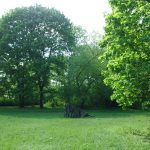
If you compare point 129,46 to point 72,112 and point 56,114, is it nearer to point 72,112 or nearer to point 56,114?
point 72,112

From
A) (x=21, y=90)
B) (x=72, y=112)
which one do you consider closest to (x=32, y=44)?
(x=21, y=90)

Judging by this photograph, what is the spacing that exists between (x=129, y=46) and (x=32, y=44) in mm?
36988

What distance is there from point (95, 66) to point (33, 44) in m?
12.1

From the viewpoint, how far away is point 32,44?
60156 mm

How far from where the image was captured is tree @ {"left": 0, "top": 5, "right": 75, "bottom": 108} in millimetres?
61031

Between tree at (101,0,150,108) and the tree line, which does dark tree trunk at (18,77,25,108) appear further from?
tree at (101,0,150,108)

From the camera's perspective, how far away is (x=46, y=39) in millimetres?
61938

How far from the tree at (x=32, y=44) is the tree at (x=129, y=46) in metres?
35.7

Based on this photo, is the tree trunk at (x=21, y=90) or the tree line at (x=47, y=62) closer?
the tree line at (x=47, y=62)

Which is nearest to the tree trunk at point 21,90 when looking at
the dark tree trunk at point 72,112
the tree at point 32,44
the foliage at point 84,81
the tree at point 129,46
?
the tree at point 32,44

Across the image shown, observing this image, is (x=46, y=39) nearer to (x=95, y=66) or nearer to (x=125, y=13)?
(x=95, y=66)

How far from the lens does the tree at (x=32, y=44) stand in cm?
6103

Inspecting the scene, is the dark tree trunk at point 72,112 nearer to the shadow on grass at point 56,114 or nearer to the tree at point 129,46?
the shadow on grass at point 56,114

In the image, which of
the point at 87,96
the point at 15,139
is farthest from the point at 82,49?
the point at 15,139
